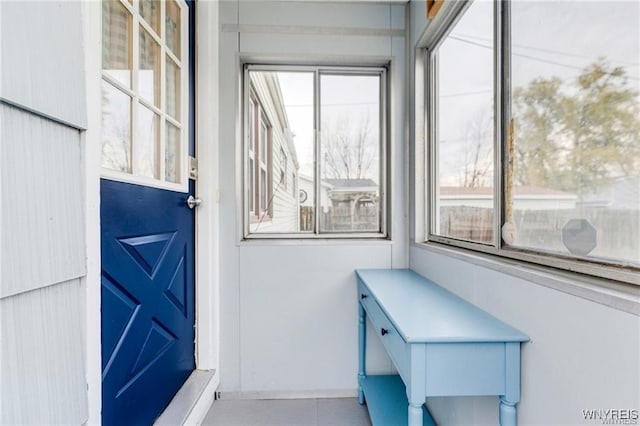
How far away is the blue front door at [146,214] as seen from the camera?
1079 millimetres

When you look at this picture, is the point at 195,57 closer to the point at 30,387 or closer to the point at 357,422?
the point at 30,387

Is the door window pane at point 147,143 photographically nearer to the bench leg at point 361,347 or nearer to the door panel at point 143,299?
the door panel at point 143,299

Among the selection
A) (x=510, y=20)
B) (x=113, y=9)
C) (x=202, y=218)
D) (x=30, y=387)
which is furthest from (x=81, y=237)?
(x=510, y=20)

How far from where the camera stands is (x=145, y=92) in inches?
53.1

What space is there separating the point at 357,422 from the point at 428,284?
0.90 metres

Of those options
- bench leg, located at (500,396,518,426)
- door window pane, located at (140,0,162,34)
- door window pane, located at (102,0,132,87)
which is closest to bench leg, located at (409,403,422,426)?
bench leg, located at (500,396,518,426)

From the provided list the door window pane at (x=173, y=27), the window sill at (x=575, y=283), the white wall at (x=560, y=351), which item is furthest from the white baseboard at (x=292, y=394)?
the door window pane at (x=173, y=27)

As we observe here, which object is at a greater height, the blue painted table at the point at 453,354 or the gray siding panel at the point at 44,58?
the gray siding panel at the point at 44,58

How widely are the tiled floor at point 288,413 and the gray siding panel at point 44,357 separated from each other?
1295 millimetres

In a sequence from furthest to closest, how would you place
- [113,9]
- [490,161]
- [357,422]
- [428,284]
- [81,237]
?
1. [357,422]
2. [428,284]
3. [490,161]
4. [113,9]
5. [81,237]

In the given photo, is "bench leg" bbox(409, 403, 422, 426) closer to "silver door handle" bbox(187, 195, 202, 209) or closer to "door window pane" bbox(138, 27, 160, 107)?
"silver door handle" bbox(187, 195, 202, 209)

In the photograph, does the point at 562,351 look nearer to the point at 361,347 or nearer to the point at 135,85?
the point at 361,347

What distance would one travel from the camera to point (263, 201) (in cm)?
217

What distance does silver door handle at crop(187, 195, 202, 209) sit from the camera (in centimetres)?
173
